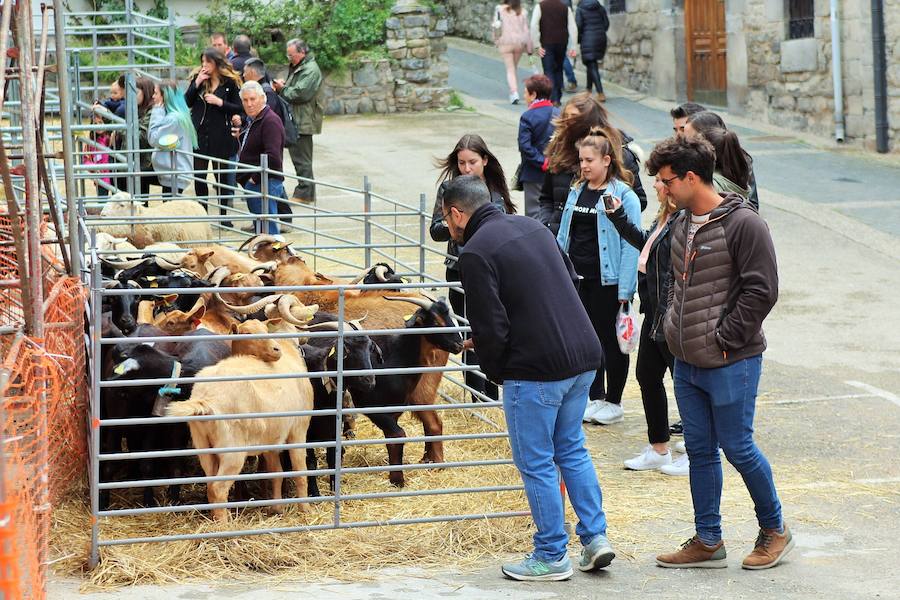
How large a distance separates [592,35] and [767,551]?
17221 millimetres

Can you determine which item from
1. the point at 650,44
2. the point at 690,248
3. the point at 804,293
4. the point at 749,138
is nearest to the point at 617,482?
the point at 690,248

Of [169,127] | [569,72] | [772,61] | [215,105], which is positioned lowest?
[169,127]

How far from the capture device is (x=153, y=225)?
11.6 m

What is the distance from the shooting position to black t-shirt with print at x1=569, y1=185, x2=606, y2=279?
7.79 m

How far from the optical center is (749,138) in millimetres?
19234

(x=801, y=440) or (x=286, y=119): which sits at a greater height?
(x=286, y=119)

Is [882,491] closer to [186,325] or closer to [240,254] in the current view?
[186,325]

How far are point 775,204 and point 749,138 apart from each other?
435 cm

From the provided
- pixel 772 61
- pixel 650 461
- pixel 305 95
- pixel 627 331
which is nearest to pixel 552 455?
pixel 650 461

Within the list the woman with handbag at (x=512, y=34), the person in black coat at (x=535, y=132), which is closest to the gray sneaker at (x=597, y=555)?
the person in black coat at (x=535, y=132)

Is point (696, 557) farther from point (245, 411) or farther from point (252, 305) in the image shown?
point (252, 305)

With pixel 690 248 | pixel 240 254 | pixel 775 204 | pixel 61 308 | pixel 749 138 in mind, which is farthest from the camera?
pixel 749 138

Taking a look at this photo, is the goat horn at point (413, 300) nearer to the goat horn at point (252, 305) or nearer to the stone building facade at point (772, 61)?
the goat horn at point (252, 305)

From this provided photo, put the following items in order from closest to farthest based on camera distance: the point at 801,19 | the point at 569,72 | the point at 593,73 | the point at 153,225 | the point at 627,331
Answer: the point at 627,331 → the point at 153,225 → the point at 801,19 → the point at 593,73 → the point at 569,72
